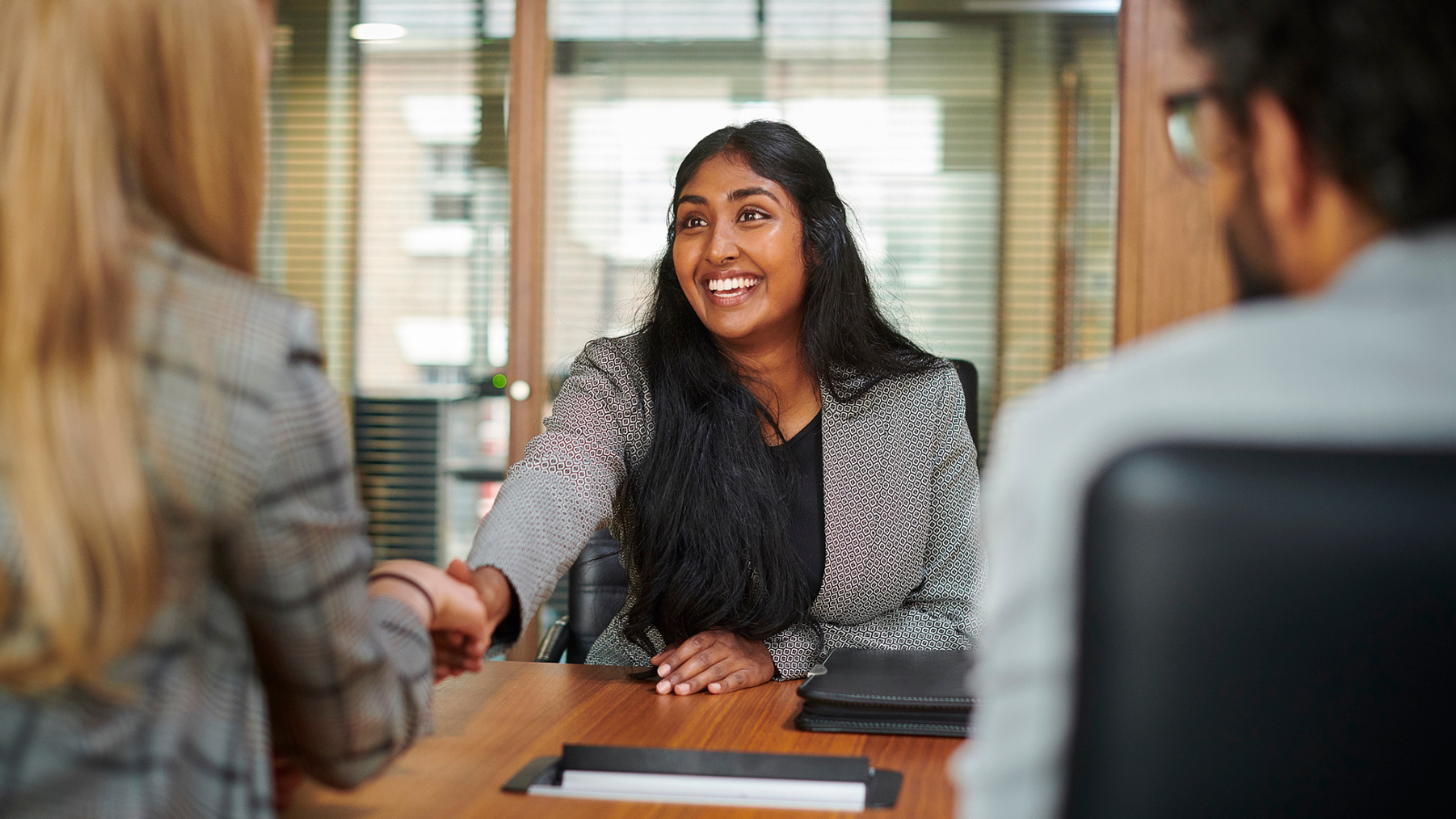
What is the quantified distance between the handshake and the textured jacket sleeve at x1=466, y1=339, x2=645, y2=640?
0.13 feet

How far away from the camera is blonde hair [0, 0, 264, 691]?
0.66 m

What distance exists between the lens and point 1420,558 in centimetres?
49

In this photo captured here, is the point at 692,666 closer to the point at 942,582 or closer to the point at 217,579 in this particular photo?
the point at 942,582

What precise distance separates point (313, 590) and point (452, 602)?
44 centimetres

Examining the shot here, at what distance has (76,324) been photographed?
67cm

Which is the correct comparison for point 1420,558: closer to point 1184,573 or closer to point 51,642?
point 1184,573

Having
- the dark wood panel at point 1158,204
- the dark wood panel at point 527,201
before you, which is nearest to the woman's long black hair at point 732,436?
the dark wood panel at point 1158,204

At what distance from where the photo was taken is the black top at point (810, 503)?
1.93 meters

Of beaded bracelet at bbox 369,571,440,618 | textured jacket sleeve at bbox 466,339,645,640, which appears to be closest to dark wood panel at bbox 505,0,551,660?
textured jacket sleeve at bbox 466,339,645,640

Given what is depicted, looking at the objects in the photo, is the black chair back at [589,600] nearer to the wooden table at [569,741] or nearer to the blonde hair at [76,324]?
the wooden table at [569,741]

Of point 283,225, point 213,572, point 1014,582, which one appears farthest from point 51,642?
point 283,225

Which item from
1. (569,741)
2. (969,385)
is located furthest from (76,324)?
(969,385)

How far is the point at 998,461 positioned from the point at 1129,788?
18cm

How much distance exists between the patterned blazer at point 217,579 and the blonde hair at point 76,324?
0.06 feet
